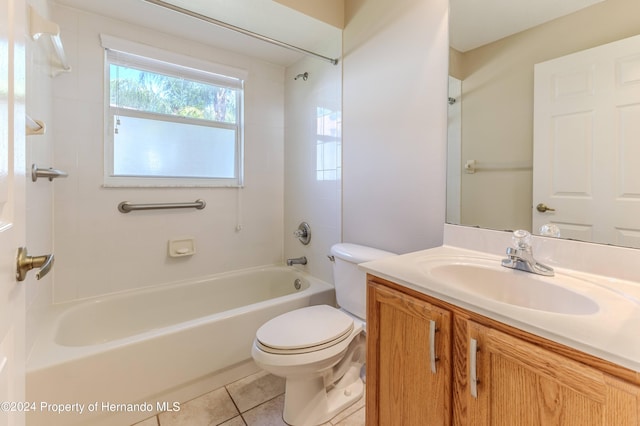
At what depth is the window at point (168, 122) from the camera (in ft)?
6.23

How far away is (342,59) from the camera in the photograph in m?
1.98

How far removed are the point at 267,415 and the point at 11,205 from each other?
1.35 m

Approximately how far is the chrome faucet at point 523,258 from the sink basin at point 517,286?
0.07 ft

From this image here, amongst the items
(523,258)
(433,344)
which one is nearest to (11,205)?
(433,344)

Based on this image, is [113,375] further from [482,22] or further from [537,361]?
[482,22]

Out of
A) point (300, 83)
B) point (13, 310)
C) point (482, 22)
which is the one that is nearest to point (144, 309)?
point (13, 310)

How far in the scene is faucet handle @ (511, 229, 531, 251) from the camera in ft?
3.18

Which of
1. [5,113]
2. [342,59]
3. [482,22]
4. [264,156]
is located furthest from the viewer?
[264,156]

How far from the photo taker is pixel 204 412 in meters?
1.41

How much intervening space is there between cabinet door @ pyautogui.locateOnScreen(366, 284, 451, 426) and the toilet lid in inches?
11.6

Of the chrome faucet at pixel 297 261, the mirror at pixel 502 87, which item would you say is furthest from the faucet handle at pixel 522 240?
the chrome faucet at pixel 297 261

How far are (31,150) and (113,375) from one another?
1070mm

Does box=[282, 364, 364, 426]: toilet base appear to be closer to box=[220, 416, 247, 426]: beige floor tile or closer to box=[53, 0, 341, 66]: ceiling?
box=[220, 416, 247, 426]: beige floor tile

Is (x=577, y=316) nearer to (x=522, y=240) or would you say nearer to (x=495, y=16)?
(x=522, y=240)
